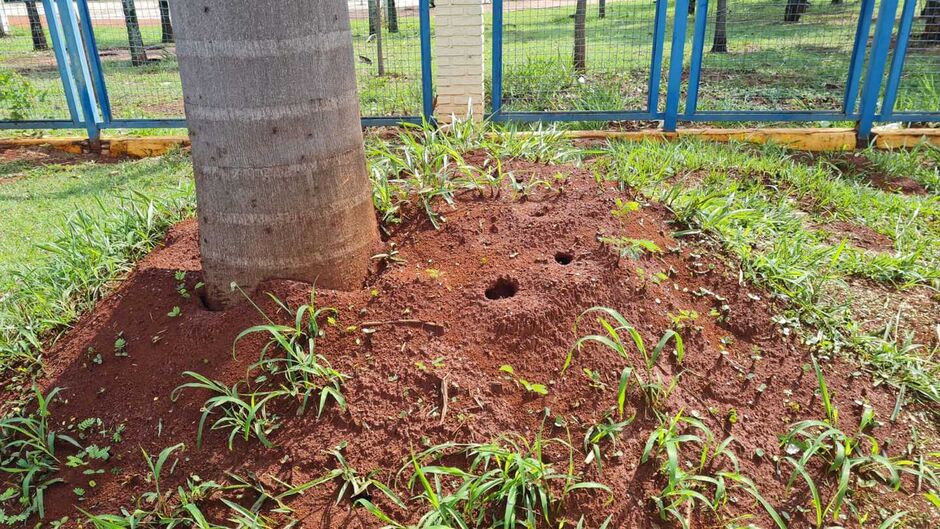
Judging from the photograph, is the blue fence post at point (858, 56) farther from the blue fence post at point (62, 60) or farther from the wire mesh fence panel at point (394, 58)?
the blue fence post at point (62, 60)

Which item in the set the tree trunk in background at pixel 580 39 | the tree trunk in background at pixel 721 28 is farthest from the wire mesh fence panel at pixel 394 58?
the tree trunk in background at pixel 721 28

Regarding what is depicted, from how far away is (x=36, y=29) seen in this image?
8.70m

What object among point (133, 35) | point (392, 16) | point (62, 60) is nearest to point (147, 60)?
point (133, 35)

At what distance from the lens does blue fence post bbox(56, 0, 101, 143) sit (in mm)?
6953

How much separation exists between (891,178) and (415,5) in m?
4.74

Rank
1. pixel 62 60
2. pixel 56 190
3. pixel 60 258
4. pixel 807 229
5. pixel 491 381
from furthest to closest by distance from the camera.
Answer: pixel 62 60, pixel 56 190, pixel 807 229, pixel 60 258, pixel 491 381

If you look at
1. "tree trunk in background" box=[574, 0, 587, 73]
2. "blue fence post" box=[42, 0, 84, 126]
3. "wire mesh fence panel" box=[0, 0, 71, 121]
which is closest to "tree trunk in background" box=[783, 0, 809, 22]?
"tree trunk in background" box=[574, 0, 587, 73]

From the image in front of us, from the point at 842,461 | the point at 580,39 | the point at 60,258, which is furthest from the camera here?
the point at 580,39

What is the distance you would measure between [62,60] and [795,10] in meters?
7.71

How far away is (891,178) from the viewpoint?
223 inches

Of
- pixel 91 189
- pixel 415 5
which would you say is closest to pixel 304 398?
pixel 91 189

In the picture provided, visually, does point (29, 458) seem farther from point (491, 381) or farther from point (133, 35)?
point (133, 35)

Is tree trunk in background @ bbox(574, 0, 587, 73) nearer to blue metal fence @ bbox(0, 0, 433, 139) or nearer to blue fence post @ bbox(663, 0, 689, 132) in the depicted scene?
blue fence post @ bbox(663, 0, 689, 132)

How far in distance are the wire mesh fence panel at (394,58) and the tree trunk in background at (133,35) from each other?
7.93 ft
